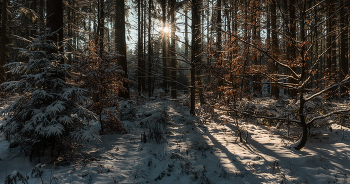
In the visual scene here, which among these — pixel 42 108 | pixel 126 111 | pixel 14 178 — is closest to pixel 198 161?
pixel 14 178

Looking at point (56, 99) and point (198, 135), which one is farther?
point (198, 135)

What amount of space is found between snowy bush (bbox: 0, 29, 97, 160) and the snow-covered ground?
53cm

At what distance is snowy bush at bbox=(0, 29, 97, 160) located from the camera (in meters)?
3.59

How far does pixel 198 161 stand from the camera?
14.4 ft

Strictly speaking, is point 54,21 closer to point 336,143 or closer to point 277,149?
point 277,149

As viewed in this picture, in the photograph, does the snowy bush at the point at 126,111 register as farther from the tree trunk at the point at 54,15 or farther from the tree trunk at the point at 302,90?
the tree trunk at the point at 302,90

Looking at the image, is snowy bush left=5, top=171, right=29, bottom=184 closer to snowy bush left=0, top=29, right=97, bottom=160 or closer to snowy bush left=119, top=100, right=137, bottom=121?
snowy bush left=0, top=29, right=97, bottom=160

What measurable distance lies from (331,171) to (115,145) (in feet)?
17.7

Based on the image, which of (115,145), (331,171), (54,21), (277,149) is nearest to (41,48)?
(54,21)

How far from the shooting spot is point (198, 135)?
21.6 feet

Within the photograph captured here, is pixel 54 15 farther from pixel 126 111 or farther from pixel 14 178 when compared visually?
pixel 126 111

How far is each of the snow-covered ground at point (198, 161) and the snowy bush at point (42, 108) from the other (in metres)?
0.53

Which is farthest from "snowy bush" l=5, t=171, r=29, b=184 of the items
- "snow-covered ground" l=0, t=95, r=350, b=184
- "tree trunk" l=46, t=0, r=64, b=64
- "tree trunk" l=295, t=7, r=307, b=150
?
"tree trunk" l=295, t=7, r=307, b=150

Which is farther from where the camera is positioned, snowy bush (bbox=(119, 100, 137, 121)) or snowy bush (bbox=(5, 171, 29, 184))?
snowy bush (bbox=(119, 100, 137, 121))
